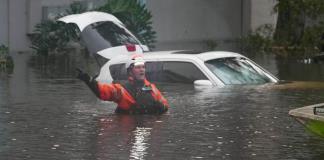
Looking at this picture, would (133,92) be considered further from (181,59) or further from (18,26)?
(18,26)

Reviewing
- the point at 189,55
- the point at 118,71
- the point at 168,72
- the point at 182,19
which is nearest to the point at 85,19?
the point at 118,71

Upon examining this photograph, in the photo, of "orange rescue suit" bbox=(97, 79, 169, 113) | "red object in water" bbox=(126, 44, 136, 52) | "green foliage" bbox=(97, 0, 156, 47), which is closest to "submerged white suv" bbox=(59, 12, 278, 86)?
"red object in water" bbox=(126, 44, 136, 52)

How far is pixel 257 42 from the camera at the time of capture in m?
35.8

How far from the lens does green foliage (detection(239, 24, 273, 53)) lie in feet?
116

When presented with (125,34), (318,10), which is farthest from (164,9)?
(125,34)

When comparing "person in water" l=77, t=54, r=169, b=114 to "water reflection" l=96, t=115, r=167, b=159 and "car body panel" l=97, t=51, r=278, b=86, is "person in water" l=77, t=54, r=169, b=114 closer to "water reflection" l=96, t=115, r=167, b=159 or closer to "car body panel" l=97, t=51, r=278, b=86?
"water reflection" l=96, t=115, r=167, b=159

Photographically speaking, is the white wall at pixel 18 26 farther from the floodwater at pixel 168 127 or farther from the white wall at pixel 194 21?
the floodwater at pixel 168 127

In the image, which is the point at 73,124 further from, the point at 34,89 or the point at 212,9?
the point at 212,9

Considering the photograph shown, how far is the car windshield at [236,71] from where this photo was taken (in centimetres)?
1827

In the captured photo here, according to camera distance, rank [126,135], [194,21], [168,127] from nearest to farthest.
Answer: [126,135], [168,127], [194,21]

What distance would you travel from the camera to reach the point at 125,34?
68.8 ft

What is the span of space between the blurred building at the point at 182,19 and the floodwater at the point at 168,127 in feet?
59.5

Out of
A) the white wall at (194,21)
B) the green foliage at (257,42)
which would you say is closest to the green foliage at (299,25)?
the green foliage at (257,42)

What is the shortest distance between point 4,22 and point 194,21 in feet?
33.9
